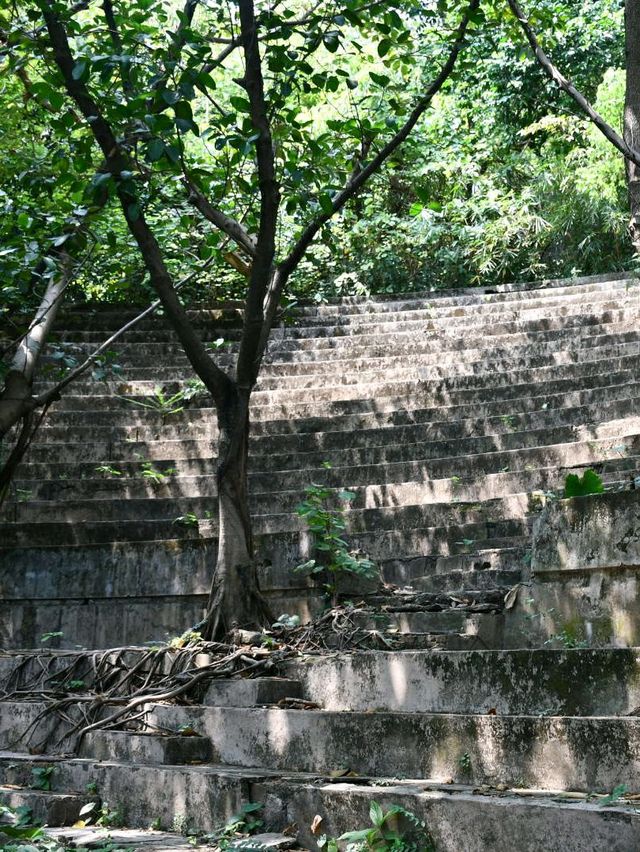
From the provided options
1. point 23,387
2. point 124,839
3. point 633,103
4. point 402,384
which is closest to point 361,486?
point 402,384

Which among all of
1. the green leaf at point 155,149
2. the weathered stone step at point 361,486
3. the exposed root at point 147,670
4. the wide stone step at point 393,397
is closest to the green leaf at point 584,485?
the exposed root at point 147,670

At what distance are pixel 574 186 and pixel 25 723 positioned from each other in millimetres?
11246

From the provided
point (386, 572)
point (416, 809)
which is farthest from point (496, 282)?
point (416, 809)

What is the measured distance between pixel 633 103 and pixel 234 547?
3140 millimetres

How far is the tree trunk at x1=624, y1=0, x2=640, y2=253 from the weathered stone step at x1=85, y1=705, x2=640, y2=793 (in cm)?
270

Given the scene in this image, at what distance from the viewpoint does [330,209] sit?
217 inches

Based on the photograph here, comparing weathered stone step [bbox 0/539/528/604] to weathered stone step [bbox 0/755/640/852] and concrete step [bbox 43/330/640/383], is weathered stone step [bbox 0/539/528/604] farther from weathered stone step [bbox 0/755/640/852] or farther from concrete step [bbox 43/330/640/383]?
concrete step [bbox 43/330/640/383]

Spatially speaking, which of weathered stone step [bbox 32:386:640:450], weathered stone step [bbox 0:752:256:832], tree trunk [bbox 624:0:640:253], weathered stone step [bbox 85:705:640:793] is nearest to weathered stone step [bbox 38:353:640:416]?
weathered stone step [bbox 32:386:640:450]

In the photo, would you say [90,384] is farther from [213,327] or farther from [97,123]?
[97,123]

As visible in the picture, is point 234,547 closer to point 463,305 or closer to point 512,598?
point 512,598

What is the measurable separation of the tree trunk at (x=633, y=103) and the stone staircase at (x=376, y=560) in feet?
4.92

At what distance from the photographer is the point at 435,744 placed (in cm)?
355

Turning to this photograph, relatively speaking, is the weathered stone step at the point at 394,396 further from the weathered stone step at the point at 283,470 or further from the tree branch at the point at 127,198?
the tree branch at the point at 127,198

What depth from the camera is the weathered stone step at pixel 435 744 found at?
311 centimetres
